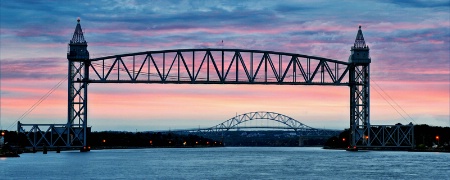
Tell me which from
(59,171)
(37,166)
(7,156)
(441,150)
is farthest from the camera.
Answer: (441,150)

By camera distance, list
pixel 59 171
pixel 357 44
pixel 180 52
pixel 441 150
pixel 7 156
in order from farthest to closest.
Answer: pixel 441 150 < pixel 357 44 < pixel 180 52 < pixel 7 156 < pixel 59 171

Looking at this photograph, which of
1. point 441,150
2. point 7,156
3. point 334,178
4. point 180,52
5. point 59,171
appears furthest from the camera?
point 441,150

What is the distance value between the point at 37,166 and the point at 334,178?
100 feet

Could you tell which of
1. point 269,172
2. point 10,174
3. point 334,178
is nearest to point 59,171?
point 10,174

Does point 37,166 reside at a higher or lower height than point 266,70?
lower

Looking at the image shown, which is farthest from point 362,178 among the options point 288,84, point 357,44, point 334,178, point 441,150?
point 441,150

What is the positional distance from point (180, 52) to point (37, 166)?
39.2m

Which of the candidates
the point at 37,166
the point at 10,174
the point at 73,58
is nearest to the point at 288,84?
the point at 73,58

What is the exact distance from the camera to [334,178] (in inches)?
2835

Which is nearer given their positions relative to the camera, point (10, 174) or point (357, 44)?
point (10, 174)

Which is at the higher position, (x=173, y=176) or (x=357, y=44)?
(x=357, y=44)

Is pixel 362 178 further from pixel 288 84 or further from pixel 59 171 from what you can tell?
pixel 288 84

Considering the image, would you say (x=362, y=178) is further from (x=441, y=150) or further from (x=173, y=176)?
(x=441, y=150)

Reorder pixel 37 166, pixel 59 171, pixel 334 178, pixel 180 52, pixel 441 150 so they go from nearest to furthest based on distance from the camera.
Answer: pixel 334 178 → pixel 59 171 → pixel 37 166 → pixel 180 52 → pixel 441 150
